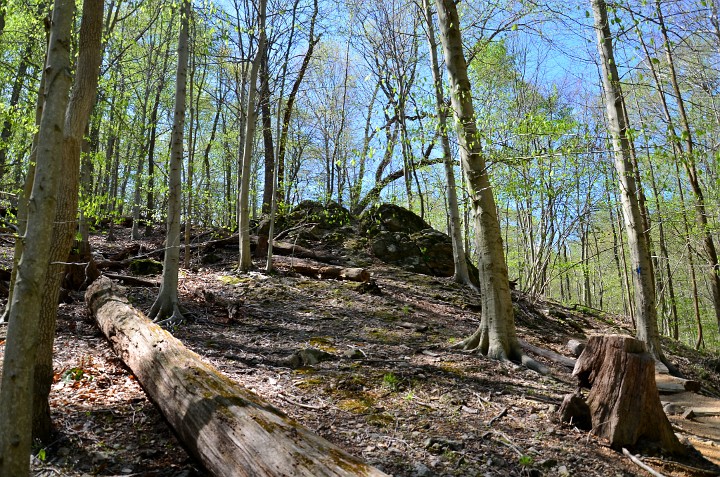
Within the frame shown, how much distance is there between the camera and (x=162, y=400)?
3.89 m

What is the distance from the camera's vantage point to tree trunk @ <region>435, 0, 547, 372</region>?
605 centimetres

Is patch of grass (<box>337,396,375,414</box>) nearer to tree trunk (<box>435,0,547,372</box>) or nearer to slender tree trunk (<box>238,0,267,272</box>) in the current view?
tree trunk (<box>435,0,547,372</box>)

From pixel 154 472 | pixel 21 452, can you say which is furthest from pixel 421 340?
pixel 21 452

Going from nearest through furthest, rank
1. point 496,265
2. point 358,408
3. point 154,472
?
point 154,472, point 358,408, point 496,265

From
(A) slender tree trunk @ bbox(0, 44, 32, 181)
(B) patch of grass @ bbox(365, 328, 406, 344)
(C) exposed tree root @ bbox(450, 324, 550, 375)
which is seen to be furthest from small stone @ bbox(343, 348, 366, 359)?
(A) slender tree trunk @ bbox(0, 44, 32, 181)

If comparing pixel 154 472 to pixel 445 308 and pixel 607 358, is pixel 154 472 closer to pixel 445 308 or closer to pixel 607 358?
pixel 607 358

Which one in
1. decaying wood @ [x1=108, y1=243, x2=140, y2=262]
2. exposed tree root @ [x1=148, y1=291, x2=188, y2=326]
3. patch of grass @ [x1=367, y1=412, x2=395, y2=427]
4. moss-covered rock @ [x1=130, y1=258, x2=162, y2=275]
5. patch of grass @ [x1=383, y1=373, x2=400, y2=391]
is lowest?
patch of grass @ [x1=367, y1=412, x2=395, y2=427]

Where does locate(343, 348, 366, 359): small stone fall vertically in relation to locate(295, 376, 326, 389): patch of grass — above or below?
above

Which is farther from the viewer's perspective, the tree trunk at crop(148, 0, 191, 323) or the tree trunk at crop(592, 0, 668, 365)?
the tree trunk at crop(592, 0, 668, 365)

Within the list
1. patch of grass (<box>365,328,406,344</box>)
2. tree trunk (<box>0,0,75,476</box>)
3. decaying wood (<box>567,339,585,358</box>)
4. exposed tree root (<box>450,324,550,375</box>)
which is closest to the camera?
tree trunk (<box>0,0,75,476</box>)

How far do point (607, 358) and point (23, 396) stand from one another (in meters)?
4.34

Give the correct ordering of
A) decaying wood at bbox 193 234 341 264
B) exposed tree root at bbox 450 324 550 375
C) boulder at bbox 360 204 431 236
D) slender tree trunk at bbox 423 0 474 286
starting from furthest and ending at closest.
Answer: boulder at bbox 360 204 431 236
decaying wood at bbox 193 234 341 264
slender tree trunk at bbox 423 0 474 286
exposed tree root at bbox 450 324 550 375

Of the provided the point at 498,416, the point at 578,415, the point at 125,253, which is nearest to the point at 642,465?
the point at 578,415

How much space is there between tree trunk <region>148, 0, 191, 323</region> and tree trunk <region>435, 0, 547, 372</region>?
415 cm
